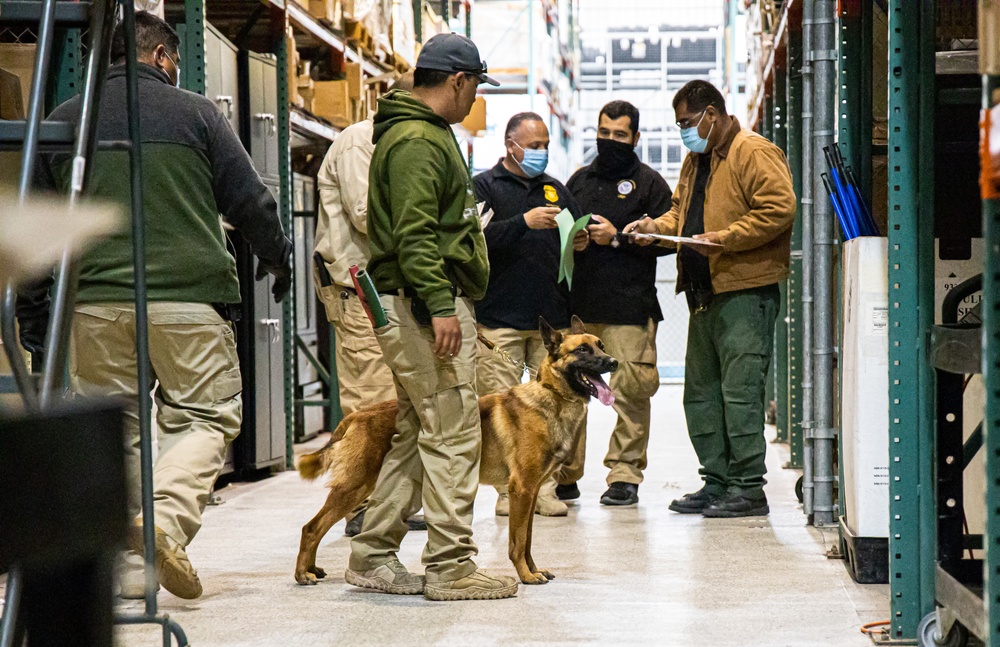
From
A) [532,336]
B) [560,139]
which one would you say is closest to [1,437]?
[532,336]

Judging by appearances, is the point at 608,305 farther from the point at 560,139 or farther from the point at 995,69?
the point at 560,139

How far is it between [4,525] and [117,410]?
177mm

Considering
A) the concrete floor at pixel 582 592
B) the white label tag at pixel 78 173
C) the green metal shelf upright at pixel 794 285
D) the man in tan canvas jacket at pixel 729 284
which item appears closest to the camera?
the white label tag at pixel 78 173

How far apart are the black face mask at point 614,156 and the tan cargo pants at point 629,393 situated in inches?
34.6

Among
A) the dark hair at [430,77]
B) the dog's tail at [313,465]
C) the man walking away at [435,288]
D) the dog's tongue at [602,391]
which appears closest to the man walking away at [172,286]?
the dog's tail at [313,465]

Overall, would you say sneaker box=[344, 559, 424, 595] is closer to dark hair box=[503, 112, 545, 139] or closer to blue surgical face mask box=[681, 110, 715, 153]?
dark hair box=[503, 112, 545, 139]

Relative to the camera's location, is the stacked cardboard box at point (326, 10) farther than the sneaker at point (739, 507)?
Yes

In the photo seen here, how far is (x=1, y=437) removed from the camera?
51.1 inches

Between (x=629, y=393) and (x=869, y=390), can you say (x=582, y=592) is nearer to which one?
(x=869, y=390)

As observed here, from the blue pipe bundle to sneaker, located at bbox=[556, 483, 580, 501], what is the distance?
249cm

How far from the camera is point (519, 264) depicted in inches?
243

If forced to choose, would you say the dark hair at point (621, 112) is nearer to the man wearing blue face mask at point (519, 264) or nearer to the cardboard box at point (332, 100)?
the man wearing blue face mask at point (519, 264)

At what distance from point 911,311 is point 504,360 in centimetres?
258

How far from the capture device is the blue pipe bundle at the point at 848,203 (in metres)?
4.51
